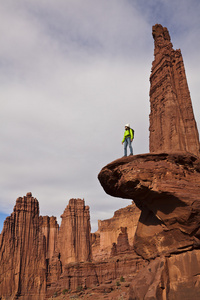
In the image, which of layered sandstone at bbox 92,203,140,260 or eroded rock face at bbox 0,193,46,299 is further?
layered sandstone at bbox 92,203,140,260

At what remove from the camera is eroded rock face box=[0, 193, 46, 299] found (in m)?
50.4

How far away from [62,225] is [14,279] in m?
29.5

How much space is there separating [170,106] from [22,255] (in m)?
45.6

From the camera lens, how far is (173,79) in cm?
2123

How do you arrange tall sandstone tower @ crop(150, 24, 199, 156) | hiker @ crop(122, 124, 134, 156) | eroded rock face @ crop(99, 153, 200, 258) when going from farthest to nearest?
tall sandstone tower @ crop(150, 24, 199, 156), hiker @ crop(122, 124, 134, 156), eroded rock face @ crop(99, 153, 200, 258)

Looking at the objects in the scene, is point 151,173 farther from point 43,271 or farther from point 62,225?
point 62,225

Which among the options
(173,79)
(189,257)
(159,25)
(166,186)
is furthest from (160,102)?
(189,257)

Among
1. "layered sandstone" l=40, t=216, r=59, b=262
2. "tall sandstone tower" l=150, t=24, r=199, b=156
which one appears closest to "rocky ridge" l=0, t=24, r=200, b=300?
"tall sandstone tower" l=150, t=24, r=199, b=156

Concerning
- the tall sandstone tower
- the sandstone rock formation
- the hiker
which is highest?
the tall sandstone tower

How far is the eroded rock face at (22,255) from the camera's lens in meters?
50.4

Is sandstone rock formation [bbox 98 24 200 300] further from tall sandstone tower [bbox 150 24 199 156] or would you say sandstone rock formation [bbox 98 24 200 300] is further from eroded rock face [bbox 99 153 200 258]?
tall sandstone tower [bbox 150 24 199 156]

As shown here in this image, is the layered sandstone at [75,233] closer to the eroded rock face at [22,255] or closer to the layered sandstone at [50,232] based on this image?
the eroded rock face at [22,255]

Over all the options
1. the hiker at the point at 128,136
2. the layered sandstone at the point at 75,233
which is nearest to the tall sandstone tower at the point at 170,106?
the hiker at the point at 128,136

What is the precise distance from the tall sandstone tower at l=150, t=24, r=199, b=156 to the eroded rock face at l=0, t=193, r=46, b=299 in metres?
42.3
